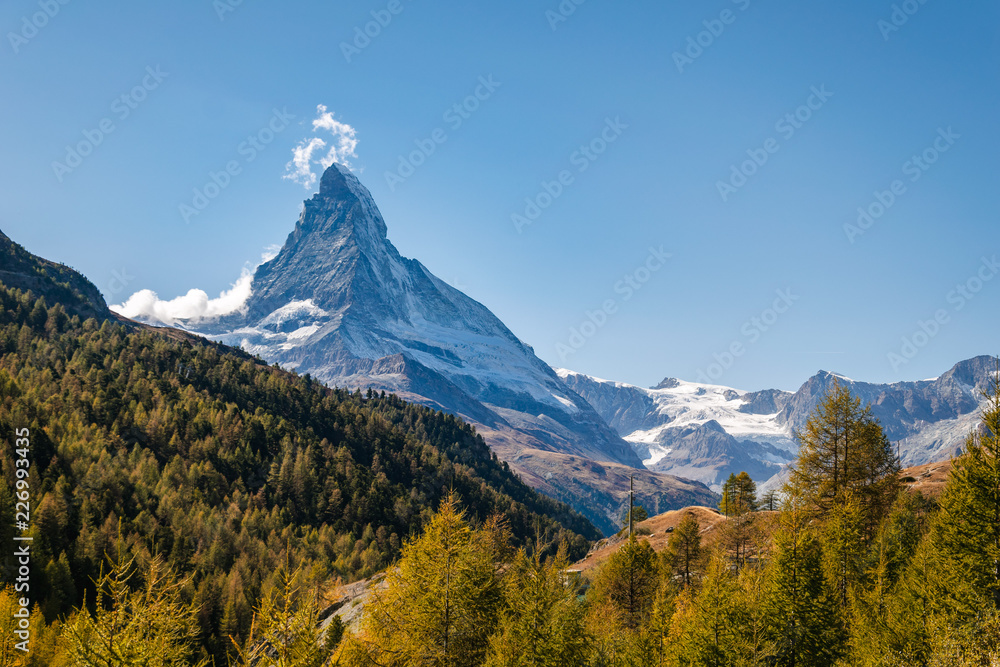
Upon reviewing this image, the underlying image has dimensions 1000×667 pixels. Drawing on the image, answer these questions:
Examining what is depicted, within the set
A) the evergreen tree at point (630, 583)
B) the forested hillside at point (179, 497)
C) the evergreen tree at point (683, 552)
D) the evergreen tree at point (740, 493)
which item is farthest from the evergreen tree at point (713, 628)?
the evergreen tree at point (740, 493)

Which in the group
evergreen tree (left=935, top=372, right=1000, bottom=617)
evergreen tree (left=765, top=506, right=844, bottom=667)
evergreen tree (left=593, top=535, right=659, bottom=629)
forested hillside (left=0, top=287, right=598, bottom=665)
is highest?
evergreen tree (left=935, top=372, right=1000, bottom=617)

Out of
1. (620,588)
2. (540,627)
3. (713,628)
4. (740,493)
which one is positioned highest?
(740,493)

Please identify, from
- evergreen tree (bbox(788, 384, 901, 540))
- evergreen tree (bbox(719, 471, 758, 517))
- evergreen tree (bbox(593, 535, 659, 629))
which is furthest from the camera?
evergreen tree (bbox(719, 471, 758, 517))

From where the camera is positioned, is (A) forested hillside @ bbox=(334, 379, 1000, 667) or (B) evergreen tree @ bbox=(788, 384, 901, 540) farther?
(B) evergreen tree @ bbox=(788, 384, 901, 540)

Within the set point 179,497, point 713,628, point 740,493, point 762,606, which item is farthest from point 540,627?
point 179,497

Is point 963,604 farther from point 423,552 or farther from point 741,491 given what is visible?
point 741,491

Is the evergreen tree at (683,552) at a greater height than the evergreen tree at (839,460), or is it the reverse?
the evergreen tree at (839,460)

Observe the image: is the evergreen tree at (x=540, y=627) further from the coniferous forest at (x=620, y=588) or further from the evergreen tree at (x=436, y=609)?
the evergreen tree at (x=436, y=609)

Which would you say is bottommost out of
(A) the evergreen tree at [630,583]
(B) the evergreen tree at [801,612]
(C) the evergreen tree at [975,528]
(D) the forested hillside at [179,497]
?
(D) the forested hillside at [179,497]

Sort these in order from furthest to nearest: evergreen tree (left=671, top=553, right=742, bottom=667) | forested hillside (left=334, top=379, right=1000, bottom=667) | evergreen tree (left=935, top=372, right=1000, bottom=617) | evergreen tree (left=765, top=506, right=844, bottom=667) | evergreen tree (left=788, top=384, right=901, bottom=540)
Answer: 1. evergreen tree (left=788, top=384, right=901, bottom=540)
2. evergreen tree (left=765, top=506, right=844, bottom=667)
3. evergreen tree (left=935, top=372, right=1000, bottom=617)
4. evergreen tree (left=671, top=553, right=742, bottom=667)
5. forested hillside (left=334, top=379, right=1000, bottom=667)

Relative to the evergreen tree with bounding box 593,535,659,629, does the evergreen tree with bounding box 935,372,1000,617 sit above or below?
above

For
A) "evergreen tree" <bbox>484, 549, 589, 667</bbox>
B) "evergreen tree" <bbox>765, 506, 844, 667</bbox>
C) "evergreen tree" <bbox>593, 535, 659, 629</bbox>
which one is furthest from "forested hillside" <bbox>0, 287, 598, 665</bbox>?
"evergreen tree" <bbox>765, 506, 844, 667</bbox>

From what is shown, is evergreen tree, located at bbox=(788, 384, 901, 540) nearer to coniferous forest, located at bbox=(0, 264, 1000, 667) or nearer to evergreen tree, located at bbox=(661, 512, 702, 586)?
coniferous forest, located at bbox=(0, 264, 1000, 667)

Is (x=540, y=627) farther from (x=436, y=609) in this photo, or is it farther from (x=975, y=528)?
(x=975, y=528)
